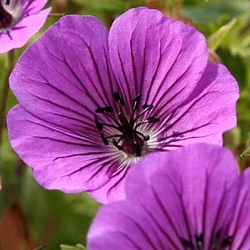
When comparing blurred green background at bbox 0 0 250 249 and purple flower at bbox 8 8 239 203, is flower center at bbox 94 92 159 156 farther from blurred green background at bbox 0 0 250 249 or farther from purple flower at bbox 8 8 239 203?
blurred green background at bbox 0 0 250 249

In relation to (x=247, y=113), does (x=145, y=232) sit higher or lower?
higher

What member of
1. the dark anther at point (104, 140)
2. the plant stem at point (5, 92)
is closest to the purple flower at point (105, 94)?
the dark anther at point (104, 140)

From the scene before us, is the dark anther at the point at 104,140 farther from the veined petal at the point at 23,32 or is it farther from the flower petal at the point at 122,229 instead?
the flower petal at the point at 122,229

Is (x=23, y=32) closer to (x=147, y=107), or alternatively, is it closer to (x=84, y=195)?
(x=147, y=107)

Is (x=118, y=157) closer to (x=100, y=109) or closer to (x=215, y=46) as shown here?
(x=100, y=109)

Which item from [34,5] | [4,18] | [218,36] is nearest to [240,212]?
[218,36]

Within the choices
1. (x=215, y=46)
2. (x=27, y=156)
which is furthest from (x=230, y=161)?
(x=215, y=46)
